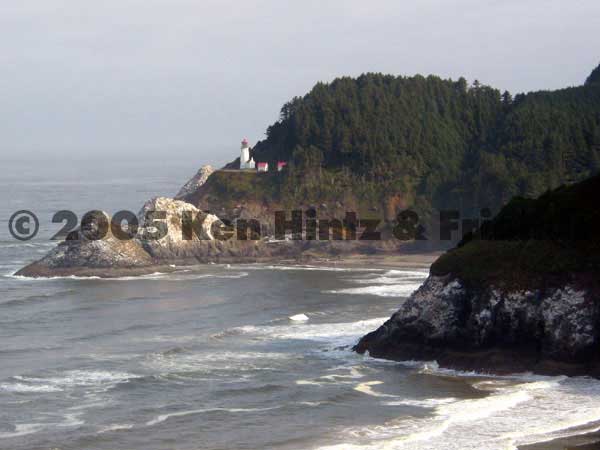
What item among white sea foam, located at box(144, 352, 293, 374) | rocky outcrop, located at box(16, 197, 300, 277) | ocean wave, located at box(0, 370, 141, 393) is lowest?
ocean wave, located at box(0, 370, 141, 393)

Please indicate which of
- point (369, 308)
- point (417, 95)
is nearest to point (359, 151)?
point (417, 95)

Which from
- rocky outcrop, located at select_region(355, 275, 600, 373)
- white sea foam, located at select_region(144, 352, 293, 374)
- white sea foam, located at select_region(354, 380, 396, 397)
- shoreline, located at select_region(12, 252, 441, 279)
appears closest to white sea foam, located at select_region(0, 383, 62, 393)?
white sea foam, located at select_region(144, 352, 293, 374)

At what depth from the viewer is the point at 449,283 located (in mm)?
40594

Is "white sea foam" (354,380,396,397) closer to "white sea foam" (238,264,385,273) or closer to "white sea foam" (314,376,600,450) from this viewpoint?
"white sea foam" (314,376,600,450)

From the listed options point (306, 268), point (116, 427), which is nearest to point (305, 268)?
point (306, 268)

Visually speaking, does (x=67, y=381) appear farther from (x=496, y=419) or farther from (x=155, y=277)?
(x=155, y=277)

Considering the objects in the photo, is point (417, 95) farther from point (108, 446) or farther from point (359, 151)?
point (108, 446)

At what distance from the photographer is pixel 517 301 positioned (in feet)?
126

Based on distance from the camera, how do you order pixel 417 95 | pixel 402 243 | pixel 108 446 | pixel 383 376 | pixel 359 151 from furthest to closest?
pixel 417 95, pixel 359 151, pixel 402 243, pixel 383 376, pixel 108 446

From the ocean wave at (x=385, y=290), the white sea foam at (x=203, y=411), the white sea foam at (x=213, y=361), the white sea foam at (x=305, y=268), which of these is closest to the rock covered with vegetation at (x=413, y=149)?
the white sea foam at (x=305, y=268)

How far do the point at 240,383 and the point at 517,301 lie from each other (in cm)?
1009

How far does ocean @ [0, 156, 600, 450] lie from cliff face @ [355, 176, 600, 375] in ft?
2.81

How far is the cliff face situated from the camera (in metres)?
37.2

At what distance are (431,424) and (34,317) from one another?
2845 cm
